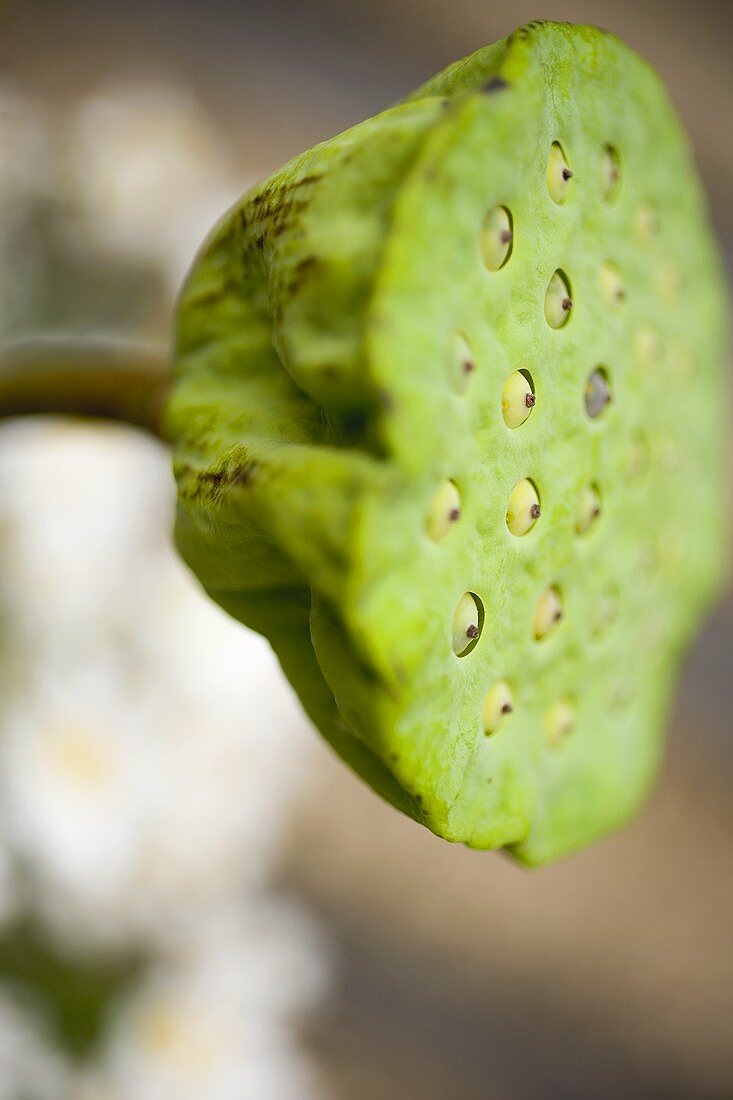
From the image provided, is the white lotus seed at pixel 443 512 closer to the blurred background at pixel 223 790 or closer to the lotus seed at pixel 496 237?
the lotus seed at pixel 496 237

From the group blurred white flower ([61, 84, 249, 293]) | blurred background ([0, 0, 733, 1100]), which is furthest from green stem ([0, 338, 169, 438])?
blurred white flower ([61, 84, 249, 293])

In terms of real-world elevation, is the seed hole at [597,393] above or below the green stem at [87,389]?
above

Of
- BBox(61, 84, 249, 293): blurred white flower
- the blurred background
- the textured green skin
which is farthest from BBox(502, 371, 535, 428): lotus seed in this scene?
BBox(61, 84, 249, 293): blurred white flower

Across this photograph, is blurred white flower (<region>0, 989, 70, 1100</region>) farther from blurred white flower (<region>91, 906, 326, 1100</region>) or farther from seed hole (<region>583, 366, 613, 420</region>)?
seed hole (<region>583, 366, 613, 420</region>)

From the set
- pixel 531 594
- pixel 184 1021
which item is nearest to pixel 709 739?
pixel 184 1021

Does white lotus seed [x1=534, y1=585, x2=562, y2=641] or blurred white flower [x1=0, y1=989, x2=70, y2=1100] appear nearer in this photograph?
white lotus seed [x1=534, y1=585, x2=562, y2=641]

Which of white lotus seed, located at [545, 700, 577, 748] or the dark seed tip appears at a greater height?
the dark seed tip

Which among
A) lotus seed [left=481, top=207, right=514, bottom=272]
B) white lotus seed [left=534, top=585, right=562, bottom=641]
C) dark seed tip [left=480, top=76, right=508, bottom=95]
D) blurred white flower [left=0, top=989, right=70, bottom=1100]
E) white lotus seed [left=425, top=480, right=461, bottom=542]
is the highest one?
dark seed tip [left=480, top=76, right=508, bottom=95]

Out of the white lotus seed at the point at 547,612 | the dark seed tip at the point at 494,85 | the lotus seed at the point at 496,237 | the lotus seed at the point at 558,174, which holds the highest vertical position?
the dark seed tip at the point at 494,85

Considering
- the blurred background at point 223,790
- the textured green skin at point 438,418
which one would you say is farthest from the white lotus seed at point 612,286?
the blurred background at point 223,790

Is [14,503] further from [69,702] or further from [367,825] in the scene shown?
[367,825]
